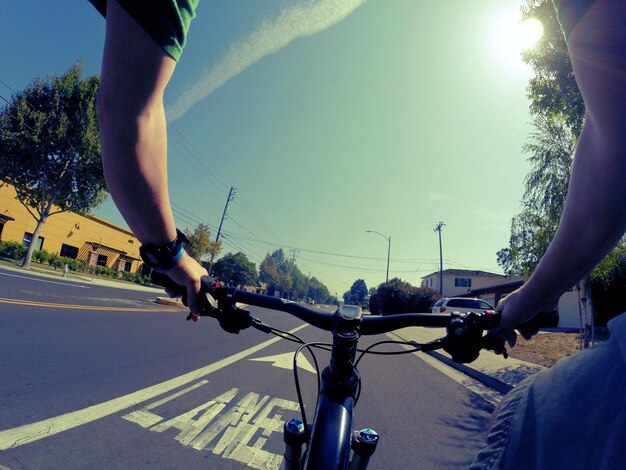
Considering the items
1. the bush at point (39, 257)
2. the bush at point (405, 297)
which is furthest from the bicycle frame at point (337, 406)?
the bush at point (39, 257)

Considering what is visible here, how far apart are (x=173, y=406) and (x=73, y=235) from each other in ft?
153

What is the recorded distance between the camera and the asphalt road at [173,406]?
2781 millimetres

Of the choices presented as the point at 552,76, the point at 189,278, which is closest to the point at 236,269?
the point at 552,76

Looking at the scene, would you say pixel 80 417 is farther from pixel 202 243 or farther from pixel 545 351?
pixel 202 243

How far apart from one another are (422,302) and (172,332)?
2758 cm

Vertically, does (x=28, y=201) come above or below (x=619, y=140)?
above

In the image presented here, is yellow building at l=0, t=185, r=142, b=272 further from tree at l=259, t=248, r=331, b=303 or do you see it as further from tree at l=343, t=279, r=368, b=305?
tree at l=343, t=279, r=368, b=305

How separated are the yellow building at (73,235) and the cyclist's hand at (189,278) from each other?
31.9 meters

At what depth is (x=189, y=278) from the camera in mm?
1351

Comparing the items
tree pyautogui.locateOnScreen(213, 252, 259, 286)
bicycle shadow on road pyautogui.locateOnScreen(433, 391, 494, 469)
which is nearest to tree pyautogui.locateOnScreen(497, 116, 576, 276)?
bicycle shadow on road pyautogui.locateOnScreen(433, 391, 494, 469)

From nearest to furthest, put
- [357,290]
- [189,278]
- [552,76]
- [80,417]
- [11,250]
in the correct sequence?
[189,278], [80,417], [552,76], [11,250], [357,290]

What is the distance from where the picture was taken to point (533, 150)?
12125 millimetres

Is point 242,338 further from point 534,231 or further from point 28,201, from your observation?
point 28,201

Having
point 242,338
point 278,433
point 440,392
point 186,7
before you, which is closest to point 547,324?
point 186,7
